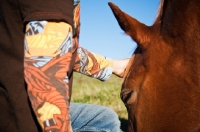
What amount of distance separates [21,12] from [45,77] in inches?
15.3

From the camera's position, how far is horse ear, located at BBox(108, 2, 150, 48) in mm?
1875

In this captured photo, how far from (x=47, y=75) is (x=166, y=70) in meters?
0.82

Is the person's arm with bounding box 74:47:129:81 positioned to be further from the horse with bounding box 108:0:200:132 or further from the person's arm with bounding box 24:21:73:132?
the person's arm with bounding box 24:21:73:132

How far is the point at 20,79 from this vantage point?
170cm

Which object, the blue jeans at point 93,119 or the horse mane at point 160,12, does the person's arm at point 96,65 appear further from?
the horse mane at point 160,12

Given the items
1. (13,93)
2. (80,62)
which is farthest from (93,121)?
(13,93)

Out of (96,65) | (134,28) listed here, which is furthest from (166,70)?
(96,65)

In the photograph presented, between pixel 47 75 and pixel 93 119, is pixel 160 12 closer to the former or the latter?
pixel 47 75

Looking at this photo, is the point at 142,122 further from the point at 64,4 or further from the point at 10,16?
the point at 10,16

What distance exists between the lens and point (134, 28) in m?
1.93

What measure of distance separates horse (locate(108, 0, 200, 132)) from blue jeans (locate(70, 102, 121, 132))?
0.64 meters

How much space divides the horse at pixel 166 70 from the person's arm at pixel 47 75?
22.2 inches

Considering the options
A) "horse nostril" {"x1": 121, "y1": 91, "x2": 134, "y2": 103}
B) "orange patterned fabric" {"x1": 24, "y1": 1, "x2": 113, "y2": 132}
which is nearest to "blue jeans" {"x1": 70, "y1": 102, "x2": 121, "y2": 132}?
"horse nostril" {"x1": 121, "y1": 91, "x2": 134, "y2": 103}

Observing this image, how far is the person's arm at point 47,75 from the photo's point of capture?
56.8 inches
